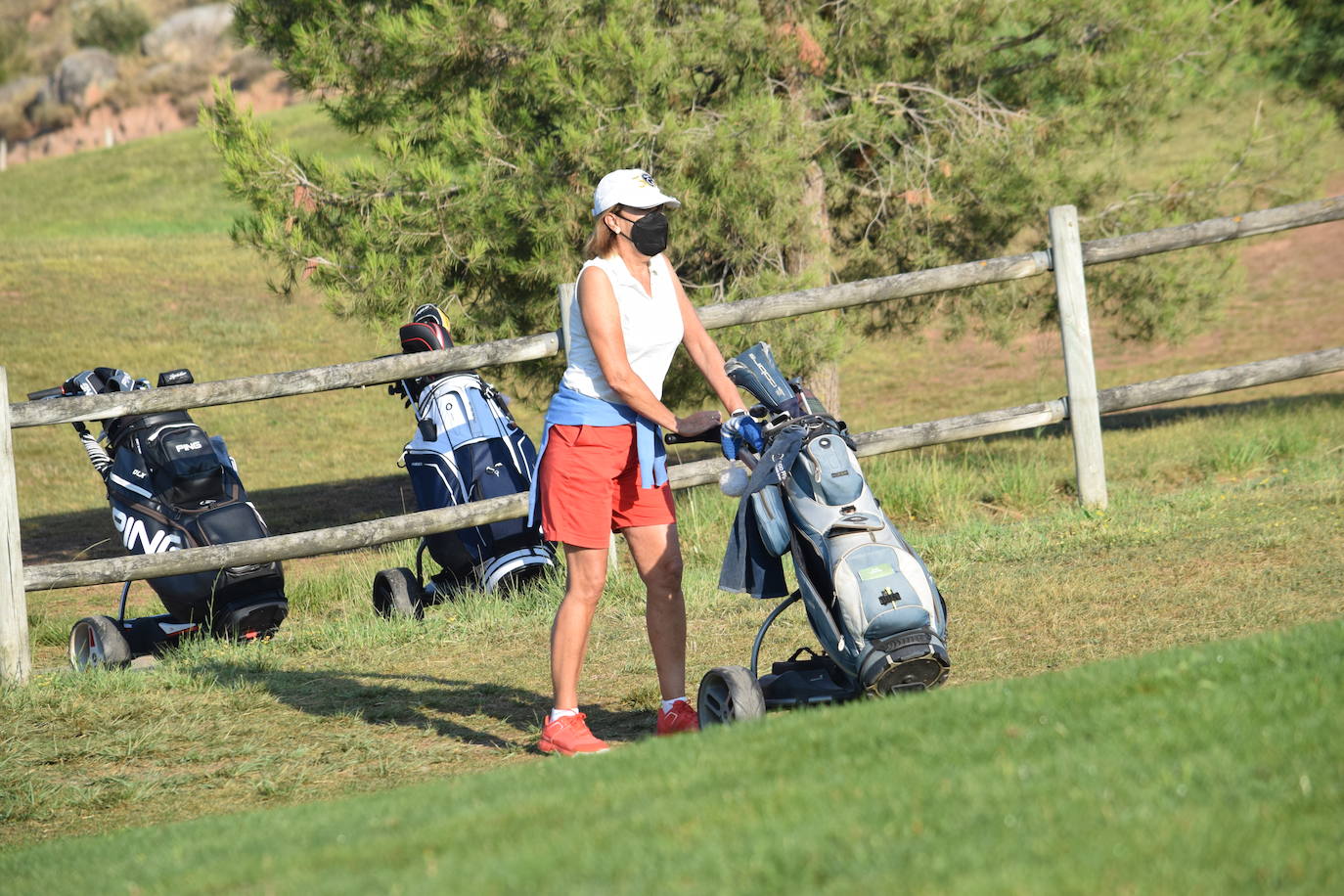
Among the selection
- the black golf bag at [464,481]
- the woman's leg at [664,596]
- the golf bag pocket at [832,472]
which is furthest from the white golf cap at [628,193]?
the black golf bag at [464,481]

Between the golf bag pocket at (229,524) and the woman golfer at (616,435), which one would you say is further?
the golf bag pocket at (229,524)

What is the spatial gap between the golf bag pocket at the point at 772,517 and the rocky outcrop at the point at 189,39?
58179mm

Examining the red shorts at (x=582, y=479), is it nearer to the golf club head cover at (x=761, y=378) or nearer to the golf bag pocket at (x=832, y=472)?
the golf club head cover at (x=761, y=378)

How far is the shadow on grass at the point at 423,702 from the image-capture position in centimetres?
522

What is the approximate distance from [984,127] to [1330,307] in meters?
11.4

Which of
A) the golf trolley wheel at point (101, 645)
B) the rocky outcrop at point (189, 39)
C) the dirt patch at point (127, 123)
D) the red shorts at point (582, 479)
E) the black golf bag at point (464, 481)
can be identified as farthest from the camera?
the rocky outcrop at point (189, 39)

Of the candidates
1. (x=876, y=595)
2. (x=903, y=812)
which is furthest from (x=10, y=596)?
(x=903, y=812)

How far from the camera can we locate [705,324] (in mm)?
7285

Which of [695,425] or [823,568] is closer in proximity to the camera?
[695,425]

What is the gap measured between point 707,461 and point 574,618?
8.20ft

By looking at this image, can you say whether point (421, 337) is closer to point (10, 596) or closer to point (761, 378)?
point (10, 596)

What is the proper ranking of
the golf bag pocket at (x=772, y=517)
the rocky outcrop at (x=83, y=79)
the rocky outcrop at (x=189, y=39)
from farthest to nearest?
the rocky outcrop at (x=189, y=39) < the rocky outcrop at (x=83, y=79) < the golf bag pocket at (x=772, y=517)

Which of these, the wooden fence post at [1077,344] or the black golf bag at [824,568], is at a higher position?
the wooden fence post at [1077,344]

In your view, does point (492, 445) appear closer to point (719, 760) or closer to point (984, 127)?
point (719, 760)
